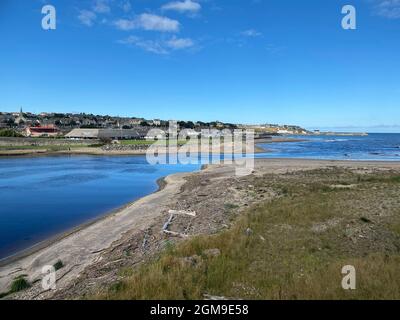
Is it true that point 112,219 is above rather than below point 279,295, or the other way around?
below

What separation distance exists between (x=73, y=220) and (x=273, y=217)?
11.6m

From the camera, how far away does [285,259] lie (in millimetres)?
8727

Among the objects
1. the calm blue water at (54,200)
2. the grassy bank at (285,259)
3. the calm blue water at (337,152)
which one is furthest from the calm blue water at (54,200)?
the calm blue water at (337,152)

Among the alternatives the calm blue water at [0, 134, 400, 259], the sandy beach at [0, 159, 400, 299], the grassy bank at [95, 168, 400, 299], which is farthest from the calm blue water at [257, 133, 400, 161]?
the grassy bank at [95, 168, 400, 299]

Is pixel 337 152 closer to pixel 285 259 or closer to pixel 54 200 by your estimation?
pixel 54 200

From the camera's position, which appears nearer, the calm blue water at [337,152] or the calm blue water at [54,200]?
the calm blue water at [54,200]

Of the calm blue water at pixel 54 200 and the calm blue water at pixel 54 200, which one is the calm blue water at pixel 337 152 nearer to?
the calm blue water at pixel 54 200

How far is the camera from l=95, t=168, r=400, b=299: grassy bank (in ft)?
22.5

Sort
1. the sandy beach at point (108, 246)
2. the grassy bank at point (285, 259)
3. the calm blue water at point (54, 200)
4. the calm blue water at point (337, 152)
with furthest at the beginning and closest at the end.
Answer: the calm blue water at point (337, 152) < the calm blue water at point (54, 200) < the sandy beach at point (108, 246) < the grassy bank at point (285, 259)

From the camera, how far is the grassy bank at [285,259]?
6859 millimetres
